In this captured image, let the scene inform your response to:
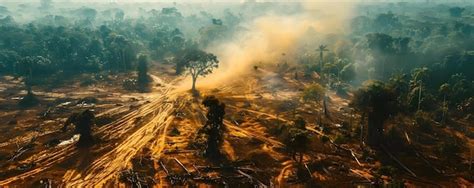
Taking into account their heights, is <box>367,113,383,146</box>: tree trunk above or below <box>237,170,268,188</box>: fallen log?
above

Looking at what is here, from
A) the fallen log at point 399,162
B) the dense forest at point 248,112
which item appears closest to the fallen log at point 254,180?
the dense forest at point 248,112

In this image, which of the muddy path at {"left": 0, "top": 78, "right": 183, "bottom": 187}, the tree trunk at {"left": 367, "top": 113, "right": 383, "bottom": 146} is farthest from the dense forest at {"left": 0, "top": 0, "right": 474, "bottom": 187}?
the muddy path at {"left": 0, "top": 78, "right": 183, "bottom": 187}

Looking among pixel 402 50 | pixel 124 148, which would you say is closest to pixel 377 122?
pixel 124 148

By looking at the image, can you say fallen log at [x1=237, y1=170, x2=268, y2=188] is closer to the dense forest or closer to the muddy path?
the dense forest

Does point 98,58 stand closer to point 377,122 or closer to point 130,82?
point 130,82

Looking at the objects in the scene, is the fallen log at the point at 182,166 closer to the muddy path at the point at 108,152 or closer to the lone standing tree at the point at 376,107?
the muddy path at the point at 108,152

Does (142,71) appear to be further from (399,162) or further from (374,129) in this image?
(399,162)

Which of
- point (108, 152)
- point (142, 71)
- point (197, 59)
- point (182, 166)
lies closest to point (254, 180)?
point (182, 166)

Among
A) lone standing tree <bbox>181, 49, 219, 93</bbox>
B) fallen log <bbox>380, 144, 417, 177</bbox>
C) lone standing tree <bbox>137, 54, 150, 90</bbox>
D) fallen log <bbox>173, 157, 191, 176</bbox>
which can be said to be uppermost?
lone standing tree <bbox>181, 49, 219, 93</bbox>
